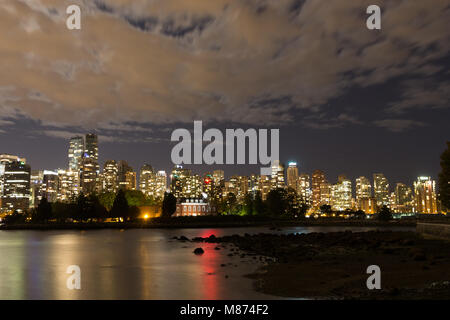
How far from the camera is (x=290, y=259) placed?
1559 inches

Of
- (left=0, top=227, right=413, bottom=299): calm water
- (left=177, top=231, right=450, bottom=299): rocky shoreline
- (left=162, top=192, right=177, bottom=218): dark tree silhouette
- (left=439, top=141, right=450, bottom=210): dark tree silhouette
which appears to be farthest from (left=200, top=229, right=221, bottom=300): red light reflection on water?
(left=162, top=192, right=177, bottom=218): dark tree silhouette

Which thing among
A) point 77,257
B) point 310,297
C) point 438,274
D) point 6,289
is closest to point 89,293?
point 6,289

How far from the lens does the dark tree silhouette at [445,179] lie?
80.4 metres

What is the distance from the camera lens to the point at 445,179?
267 ft

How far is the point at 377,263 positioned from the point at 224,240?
3960 cm

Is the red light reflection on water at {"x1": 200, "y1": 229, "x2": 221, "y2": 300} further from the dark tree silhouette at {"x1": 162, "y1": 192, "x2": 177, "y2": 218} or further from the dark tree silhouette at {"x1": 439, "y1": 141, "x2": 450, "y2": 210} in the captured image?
the dark tree silhouette at {"x1": 162, "y1": 192, "x2": 177, "y2": 218}

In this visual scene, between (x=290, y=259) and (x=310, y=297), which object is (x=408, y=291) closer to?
(x=310, y=297)

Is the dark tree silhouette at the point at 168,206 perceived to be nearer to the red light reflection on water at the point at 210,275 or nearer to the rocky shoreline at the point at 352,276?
the red light reflection on water at the point at 210,275

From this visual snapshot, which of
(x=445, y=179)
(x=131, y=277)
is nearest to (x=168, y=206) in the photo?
(x=445, y=179)

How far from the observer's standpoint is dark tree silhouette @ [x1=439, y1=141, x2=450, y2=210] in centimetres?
8042

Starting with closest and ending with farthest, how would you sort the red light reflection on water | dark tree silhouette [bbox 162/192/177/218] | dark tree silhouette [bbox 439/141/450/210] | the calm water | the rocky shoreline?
the rocky shoreline → the red light reflection on water → the calm water → dark tree silhouette [bbox 439/141/450/210] → dark tree silhouette [bbox 162/192/177/218]

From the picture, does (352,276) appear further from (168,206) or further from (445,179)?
(168,206)

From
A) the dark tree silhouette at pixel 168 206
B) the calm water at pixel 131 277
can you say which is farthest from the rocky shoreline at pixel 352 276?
the dark tree silhouette at pixel 168 206
